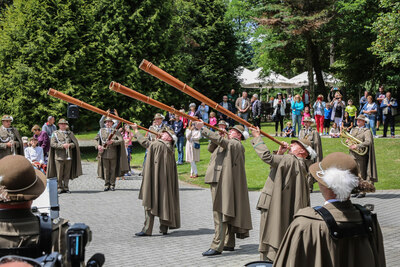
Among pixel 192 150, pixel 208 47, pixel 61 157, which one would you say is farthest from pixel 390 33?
pixel 208 47

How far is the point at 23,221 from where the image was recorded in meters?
3.71

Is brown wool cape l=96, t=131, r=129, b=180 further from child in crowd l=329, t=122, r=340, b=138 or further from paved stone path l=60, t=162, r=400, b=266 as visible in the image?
child in crowd l=329, t=122, r=340, b=138

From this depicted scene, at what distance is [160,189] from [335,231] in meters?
7.26

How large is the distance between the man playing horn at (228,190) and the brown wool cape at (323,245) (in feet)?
17.4

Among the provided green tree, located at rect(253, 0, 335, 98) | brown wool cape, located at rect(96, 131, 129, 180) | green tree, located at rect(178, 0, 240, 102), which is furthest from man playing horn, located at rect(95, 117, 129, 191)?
green tree, located at rect(178, 0, 240, 102)

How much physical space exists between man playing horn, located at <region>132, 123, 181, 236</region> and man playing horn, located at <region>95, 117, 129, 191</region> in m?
6.48

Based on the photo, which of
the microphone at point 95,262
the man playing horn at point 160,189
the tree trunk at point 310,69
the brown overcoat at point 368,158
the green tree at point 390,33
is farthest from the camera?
the tree trunk at point 310,69

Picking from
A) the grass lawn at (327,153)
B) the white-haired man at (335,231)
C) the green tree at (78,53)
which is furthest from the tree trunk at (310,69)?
the white-haired man at (335,231)

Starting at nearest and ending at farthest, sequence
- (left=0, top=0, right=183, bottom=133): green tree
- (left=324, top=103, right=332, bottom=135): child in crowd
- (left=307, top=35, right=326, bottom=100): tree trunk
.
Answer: (left=0, top=0, right=183, bottom=133): green tree → (left=324, top=103, right=332, bottom=135): child in crowd → (left=307, top=35, right=326, bottom=100): tree trunk

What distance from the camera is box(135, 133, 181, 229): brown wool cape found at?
1069cm

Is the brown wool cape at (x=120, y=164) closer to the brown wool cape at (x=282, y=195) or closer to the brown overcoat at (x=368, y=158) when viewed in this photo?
the brown overcoat at (x=368, y=158)

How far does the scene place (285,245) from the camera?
3969 millimetres

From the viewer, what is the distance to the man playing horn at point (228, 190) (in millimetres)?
9344

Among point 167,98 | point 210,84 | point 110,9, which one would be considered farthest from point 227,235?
point 210,84
